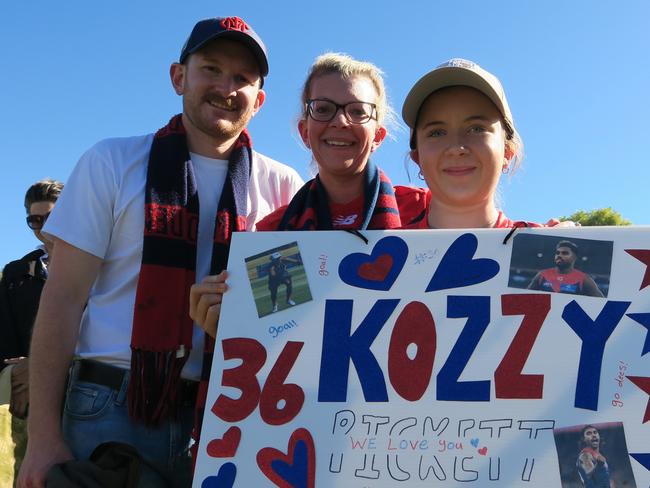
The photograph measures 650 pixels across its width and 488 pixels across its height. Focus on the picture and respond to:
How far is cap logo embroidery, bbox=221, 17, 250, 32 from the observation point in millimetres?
3006

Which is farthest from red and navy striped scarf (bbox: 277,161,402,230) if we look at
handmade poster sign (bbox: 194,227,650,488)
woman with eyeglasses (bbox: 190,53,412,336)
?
handmade poster sign (bbox: 194,227,650,488)

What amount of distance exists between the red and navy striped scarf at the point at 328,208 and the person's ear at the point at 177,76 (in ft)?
2.61

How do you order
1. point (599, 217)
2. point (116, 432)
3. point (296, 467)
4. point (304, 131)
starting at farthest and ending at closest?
1. point (599, 217)
2. point (304, 131)
3. point (116, 432)
4. point (296, 467)

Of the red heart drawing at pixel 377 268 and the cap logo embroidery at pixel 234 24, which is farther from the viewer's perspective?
the cap logo embroidery at pixel 234 24

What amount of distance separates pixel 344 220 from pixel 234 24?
1.01 meters

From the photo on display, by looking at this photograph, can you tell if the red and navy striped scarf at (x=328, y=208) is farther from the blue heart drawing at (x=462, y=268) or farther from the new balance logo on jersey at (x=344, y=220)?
the blue heart drawing at (x=462, y=268)

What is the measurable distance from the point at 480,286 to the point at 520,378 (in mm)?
298

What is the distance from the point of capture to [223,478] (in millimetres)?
2041

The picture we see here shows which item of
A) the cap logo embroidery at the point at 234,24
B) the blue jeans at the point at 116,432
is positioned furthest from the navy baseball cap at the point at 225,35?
the blue jeans at the point at 116,432

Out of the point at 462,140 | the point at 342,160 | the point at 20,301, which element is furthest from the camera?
the point at 20,301

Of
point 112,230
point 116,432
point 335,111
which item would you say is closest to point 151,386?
point 116,432

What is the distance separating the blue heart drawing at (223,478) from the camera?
204 cm

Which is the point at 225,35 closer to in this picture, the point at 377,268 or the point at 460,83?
the point at 460,83

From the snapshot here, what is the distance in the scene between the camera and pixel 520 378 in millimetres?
2014
